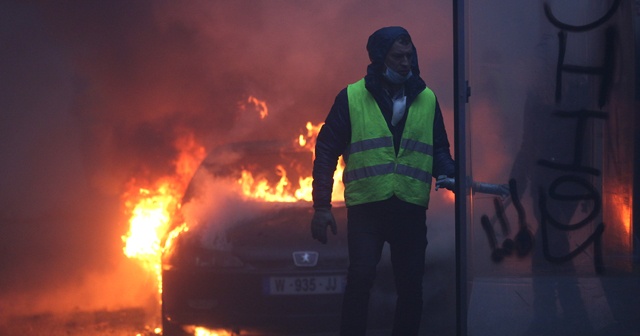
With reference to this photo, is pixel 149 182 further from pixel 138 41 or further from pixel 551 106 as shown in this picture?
pixel 551 106

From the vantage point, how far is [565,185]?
7.17 meters

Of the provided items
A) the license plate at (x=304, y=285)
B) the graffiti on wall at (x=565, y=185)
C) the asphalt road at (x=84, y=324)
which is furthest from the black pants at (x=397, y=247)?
the asphalt road at (x=84, y=324)

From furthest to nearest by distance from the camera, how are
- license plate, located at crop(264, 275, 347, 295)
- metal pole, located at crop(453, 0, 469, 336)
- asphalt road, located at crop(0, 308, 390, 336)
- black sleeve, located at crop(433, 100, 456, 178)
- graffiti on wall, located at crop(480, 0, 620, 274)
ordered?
asphalt road, located at crop(0, 308, 390, 336)
license plate, located at crop(264, 275, 347, 295)
graffiti on wall, located at crop(480, 0, 620, 274)
black sleeve, located at crop(433, 100, 456, 178)
metal pole, located at crop(453, 0, 469, 336)

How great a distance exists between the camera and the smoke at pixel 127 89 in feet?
44.8

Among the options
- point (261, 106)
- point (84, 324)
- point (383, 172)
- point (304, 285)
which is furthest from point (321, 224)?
point (261, 106)

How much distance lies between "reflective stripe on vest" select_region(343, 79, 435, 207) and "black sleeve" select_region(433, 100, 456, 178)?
0.33 feet

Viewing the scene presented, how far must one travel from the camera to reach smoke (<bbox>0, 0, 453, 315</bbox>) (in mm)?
13641

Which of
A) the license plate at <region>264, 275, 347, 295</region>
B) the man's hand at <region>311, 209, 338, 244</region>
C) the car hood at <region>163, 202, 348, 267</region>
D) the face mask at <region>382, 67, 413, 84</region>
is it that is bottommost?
the license plate at <region>264, 275, 347, 295</region>

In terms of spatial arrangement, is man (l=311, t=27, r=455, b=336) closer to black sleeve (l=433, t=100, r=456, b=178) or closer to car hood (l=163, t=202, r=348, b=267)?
black sleeve (l=433, t=100, r=456, b=178)

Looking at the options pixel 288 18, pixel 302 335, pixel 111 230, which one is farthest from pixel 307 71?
pixel 302 335

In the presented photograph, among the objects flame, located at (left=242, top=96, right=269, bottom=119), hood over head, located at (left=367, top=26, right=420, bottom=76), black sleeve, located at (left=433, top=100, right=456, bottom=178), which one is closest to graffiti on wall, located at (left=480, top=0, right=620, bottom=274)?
black sleeve, located at (left=433, top=100, right=456, bottom=178)

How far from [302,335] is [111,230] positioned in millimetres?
7902

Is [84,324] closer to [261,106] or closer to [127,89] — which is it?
[261,106]

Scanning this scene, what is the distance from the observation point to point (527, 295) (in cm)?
705
